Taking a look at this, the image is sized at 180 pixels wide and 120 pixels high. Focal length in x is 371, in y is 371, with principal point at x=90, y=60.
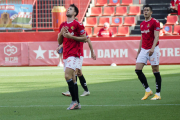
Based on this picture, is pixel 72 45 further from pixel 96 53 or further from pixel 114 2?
pixel 114 2

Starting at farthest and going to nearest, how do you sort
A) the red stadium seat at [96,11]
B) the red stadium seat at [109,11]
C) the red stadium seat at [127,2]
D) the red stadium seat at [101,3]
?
the red stadium seat at [101,3] < the red stadium seat at [127,2] < the red stadium seat at [96,11] < the red stadium seat at [109,11]

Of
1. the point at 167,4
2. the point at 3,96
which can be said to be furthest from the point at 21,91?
the point at 167,4

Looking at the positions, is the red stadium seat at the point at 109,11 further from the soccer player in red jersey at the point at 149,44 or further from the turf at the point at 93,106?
the soccer player in red jersey at the point at 149,44

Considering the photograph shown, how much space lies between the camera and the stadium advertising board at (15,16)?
22302 millimetres

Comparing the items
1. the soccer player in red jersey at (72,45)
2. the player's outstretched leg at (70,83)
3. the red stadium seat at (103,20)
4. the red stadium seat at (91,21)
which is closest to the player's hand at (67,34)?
the soccer player in red jersey at (72,45)

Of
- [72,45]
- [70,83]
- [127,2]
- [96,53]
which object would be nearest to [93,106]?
[70,83]

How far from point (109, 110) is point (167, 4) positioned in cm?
2182

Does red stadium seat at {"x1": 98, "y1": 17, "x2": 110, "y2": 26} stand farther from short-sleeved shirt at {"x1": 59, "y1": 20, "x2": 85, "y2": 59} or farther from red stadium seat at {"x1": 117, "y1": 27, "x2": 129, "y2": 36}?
short-sleeved shirt at {"x1": 59, "y1": 20, "x2": 85, "y2": 59}

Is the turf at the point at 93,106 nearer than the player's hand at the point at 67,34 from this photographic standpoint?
Yes

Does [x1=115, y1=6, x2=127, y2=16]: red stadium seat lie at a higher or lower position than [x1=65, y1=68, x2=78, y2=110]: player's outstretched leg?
higher

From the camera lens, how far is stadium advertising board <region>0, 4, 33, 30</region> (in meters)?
22.3

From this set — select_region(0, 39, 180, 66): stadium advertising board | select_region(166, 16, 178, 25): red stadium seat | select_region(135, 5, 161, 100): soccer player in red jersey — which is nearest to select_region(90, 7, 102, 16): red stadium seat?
select_region(166, 16, 178, 25): red stadium seat

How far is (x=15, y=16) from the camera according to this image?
22.4m

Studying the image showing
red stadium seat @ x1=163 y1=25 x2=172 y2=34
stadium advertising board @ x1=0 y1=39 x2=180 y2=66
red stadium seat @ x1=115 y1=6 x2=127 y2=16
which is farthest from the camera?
red stadium seat @ x1=115 y1=6 x2=127 y2=16
